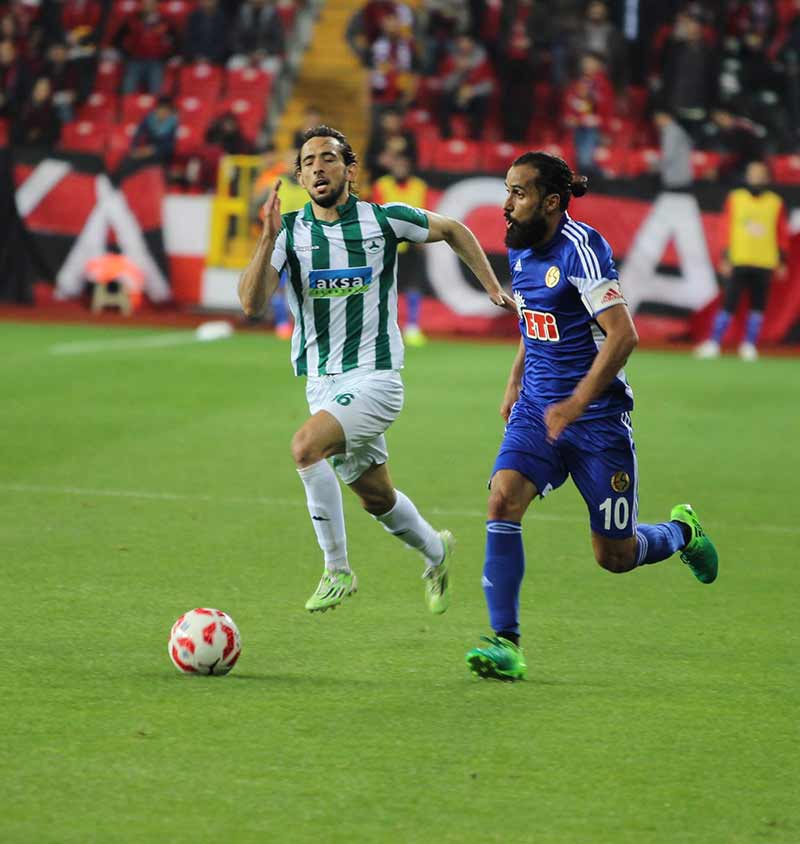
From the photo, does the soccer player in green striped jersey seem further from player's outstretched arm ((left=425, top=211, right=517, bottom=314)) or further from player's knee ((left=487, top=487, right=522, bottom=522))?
player's knee ((left=487, top=487, right=522, bottom=522))

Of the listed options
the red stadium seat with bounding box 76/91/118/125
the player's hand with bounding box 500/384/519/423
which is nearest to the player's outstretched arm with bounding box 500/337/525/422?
the player's hand with bounding box 500/384/519/423

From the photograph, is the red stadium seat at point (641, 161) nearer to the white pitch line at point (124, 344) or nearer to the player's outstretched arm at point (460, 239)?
the white pitch line at point (124, 344)

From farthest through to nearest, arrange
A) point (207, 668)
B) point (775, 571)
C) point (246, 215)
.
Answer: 1. point (246, 215)
2. point (775, 571)
3. point (207, 668)

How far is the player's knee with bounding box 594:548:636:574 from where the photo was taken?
20.1 feet

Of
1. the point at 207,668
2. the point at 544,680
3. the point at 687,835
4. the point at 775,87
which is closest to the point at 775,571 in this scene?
the point at 544,680

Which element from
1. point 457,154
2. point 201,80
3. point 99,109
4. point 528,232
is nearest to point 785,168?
point 457,154

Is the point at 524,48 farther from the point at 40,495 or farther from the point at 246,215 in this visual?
the point at 40,495

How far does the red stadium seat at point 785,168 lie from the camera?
66.1ft

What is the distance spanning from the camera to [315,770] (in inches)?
180

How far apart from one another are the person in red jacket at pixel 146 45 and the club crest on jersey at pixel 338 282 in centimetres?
1836

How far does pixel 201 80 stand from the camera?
2438 cm

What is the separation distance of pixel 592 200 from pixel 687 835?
1612 centimetres

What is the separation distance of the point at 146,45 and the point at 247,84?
5.48 feet

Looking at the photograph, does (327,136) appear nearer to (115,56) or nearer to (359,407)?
(359,407)
